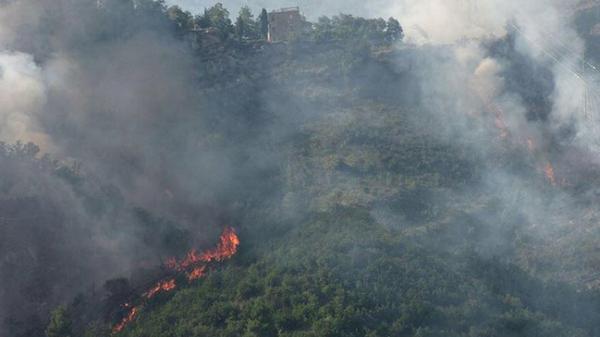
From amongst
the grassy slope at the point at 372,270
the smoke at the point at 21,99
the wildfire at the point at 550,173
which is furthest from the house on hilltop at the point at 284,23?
the wildfire at the point at 550,173

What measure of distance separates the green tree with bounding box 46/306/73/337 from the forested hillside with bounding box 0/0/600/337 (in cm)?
20

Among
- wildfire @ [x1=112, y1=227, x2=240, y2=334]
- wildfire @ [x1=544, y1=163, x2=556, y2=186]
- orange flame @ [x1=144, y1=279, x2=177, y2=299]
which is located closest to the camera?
wildfire @ [x1=112, y1=227, x2=240, y2=334]

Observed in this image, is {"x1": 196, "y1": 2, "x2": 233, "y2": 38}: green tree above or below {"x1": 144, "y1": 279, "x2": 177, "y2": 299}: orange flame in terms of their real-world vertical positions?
above

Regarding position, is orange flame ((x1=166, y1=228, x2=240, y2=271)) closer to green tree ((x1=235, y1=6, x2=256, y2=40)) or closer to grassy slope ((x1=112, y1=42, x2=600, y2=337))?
grassy slope ((x1=112, y1=42, x2=600, y2=337))

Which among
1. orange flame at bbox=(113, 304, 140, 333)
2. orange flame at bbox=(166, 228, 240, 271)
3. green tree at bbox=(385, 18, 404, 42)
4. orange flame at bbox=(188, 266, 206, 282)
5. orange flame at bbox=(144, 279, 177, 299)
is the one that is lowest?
orange flame at bbox=(113, 304, 140, 333)

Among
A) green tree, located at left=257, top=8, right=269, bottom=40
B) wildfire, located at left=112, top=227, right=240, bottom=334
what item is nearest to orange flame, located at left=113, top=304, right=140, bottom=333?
wildfire, located at left=112, top=227, right=240, bottom=334

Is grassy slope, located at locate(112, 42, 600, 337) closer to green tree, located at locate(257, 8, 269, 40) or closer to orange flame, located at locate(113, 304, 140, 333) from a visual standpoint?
orange flame, located at locate(113, 304, 140, 333)

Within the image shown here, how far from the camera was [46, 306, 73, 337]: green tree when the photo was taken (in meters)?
46.1

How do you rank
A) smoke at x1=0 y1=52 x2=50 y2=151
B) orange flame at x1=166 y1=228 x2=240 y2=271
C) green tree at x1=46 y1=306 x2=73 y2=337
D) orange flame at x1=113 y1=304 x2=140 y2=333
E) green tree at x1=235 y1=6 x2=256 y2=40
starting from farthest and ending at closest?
green tree at x1=235 y1=6 x2=256 y2=40, smoke at x1=0 y1=52 x2=50 y2=151, orange flame at x1=166 y1=228 x2=240 y2=271, orange flame at x1=113 y1=304 x2=140 y2=333, green tree at x1=46 y1=306 x2=73 y2=337

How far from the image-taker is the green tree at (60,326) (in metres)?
46.1

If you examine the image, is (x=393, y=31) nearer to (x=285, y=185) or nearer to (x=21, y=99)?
(x=285, y=185)

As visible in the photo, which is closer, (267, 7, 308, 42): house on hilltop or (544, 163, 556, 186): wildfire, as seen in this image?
(544, 163, 556, 186): wildfire

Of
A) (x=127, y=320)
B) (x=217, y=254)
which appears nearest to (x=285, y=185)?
(x=217, y=254)

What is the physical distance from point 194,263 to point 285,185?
1461 cm
